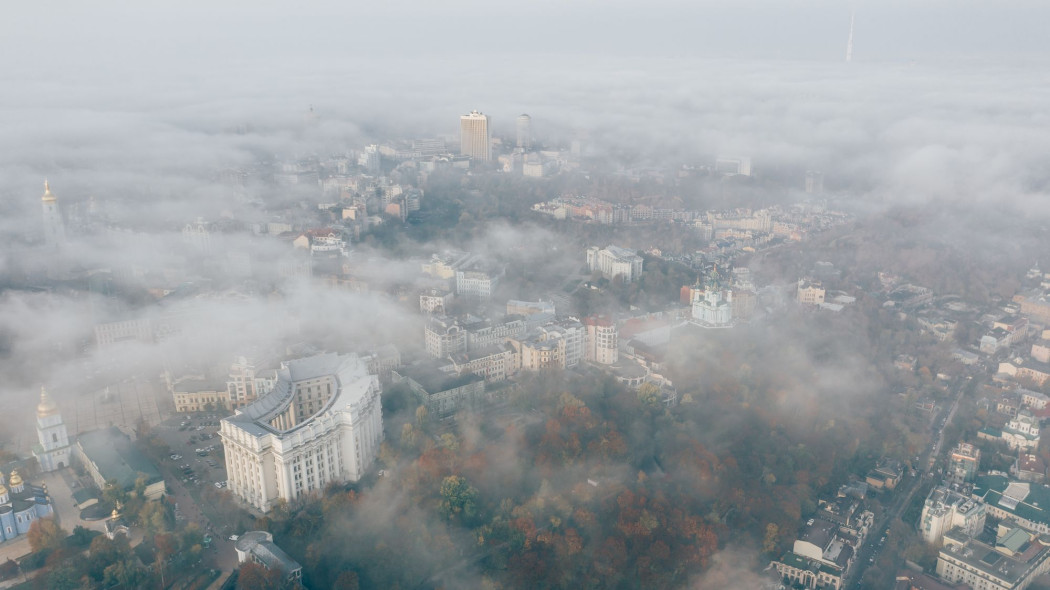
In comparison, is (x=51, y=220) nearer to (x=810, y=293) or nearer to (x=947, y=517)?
(x=810, y=293)

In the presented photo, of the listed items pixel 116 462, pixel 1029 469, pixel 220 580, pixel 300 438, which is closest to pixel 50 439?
pixel 116 462

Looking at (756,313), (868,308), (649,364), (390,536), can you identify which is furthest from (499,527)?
(868,308)

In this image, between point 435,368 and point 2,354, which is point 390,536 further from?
point 2,354

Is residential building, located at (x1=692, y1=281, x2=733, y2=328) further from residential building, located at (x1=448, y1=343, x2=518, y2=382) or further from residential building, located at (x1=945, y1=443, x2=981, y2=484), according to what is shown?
residential building, located at (x1=945, y1=443, x2=981, y2=484)

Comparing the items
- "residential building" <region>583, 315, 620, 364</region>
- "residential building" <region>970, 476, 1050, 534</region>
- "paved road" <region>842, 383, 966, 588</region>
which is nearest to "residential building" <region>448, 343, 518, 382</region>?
"residential building" <region>583, 315, 620, 364</region>

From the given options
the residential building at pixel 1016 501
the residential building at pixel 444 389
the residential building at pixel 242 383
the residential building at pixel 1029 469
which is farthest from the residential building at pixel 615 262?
the residential building at pixel 1016 501

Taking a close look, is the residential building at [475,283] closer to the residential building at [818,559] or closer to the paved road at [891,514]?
the paved road at [891,514]
